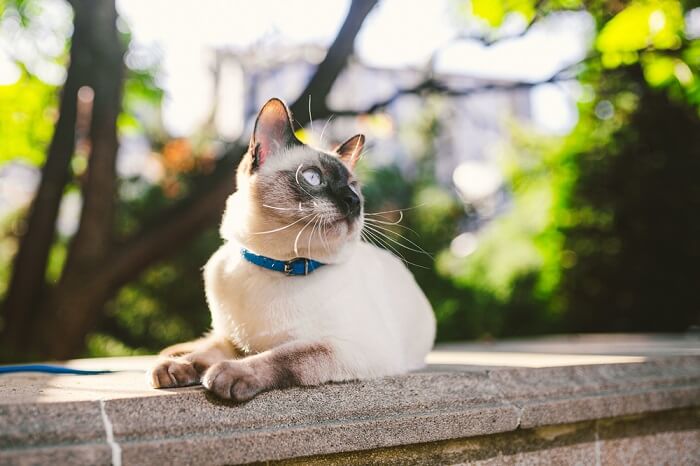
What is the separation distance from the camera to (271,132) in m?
2.03

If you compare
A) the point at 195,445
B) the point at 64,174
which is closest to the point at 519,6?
the point at 195,445

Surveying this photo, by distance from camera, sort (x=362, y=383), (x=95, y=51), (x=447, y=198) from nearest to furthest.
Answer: (x=362, y=383)
(x=95, y=51)
(x=447, y=198)

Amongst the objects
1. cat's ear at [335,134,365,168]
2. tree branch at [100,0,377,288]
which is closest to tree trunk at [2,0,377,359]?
tree branch at [100,0,377,288]

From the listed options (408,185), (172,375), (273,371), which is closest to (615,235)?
(408,185)

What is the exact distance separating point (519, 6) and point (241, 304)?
8.72ft

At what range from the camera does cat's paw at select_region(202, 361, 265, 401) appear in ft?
4.96

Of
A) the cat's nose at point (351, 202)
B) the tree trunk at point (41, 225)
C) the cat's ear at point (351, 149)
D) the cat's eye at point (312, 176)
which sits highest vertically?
the cat's ear at point (351, 149)

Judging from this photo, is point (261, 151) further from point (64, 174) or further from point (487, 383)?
point (64, 174)

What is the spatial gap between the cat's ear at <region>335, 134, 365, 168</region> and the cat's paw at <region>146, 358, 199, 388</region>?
1.04 m

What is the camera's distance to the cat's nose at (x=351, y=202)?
1.88 meters

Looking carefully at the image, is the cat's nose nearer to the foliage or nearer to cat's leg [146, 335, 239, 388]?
cat's leg [146, 335, 239, 388]

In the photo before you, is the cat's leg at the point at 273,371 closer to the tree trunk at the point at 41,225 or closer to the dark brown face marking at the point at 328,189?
the dark brown face marking at the point at 328,189

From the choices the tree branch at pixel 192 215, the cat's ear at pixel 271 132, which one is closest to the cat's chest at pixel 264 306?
the cat's ear at pixel 271 132

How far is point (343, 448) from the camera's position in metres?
1.69
